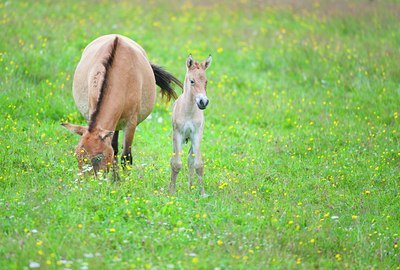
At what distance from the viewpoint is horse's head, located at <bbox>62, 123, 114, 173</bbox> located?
677 centimetres

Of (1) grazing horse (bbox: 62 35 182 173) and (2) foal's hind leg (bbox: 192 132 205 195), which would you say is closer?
(1) grazing horse (bbox: 62 35 182 173)

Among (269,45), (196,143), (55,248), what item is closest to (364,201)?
(196,143)

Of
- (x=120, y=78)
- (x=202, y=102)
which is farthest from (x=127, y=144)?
(x=202, y=102)

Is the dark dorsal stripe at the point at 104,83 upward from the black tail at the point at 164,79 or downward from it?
upward

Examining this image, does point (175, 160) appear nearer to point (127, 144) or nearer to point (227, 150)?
point (127, 144)

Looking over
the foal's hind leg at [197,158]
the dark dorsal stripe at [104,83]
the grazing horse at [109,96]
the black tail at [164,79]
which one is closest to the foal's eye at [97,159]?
the grazing horse at [109,96]

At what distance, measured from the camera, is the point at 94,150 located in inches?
267

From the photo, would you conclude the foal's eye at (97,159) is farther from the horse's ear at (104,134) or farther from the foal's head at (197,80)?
the foal's head at (197,80)

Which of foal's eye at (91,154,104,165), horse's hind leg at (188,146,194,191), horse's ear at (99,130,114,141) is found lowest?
horse's hind leg at (188,146,194,191)

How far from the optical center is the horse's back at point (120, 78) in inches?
297

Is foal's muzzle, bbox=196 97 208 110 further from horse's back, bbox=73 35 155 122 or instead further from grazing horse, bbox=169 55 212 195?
horse's back, bbox=73 35 155 122

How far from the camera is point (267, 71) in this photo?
45.5 feet

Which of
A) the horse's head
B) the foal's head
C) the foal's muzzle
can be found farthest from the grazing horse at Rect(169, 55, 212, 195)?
the horse's head

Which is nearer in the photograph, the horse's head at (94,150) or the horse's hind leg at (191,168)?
the horse's head at (94,150)
